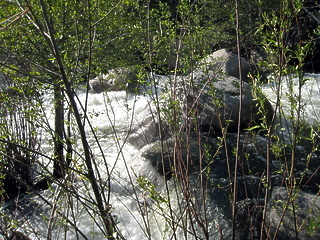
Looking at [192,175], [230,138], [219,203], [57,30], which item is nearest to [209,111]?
[230,138]

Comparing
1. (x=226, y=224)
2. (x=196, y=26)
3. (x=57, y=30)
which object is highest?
(x=57, y=30)

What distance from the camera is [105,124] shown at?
768cm

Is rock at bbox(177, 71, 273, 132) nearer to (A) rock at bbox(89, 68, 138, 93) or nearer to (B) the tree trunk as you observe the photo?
(A) rock at bbox(89, 68, 138, 93)

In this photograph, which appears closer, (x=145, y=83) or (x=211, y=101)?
(x=145, y=83)

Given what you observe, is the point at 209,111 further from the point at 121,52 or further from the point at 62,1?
the point at 62,1

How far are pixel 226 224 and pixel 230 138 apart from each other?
2463mm

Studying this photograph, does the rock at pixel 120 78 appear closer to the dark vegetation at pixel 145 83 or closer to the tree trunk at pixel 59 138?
the dark vegetation at pixel 145 83

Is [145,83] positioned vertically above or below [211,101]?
above

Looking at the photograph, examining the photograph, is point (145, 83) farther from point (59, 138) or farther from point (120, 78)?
point (120, 78)

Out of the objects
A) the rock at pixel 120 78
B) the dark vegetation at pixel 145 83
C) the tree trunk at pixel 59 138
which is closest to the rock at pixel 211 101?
the dark vegetation at pixel 145 83

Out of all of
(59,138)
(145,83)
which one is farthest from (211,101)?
(59,138)

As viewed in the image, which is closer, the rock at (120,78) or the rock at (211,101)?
the rock at (211,101)

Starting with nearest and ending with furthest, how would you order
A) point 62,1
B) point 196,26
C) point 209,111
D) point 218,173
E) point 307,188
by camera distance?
point 196,26 → point 62,1 → point 307,188 → point 218,173 → point 209,111

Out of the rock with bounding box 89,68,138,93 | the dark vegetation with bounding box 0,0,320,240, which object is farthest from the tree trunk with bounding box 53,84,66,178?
the rock with bounding box 89,68,138,93
